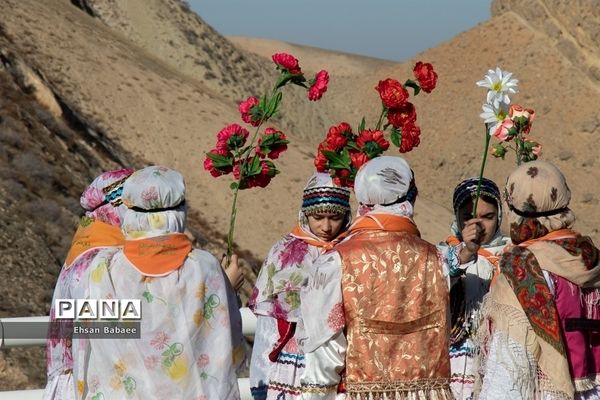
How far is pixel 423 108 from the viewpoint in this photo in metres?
53.6

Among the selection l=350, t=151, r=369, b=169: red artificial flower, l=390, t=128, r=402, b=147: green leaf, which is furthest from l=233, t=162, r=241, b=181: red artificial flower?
l=390, t=128, r=402, b=147: green leaf

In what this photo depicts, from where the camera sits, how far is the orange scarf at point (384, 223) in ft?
16.9

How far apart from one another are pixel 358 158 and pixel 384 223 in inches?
48.5

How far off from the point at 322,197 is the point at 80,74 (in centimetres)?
2642

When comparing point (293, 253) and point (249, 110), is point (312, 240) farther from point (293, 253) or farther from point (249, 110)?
point (249, 110)

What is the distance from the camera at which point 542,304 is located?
16.6ft

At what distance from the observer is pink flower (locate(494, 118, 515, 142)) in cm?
624

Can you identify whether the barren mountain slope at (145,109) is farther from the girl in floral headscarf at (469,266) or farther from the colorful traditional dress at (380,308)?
the colorful traditional dress at (380,308)

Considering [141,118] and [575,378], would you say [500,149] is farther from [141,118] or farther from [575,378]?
[141,118]

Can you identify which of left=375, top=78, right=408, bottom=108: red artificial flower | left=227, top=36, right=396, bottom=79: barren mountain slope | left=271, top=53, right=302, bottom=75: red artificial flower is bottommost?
left=375, top=78, right=408, bottom=108: red artificial flower

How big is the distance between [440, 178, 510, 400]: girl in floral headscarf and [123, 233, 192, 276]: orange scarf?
107 centimetres

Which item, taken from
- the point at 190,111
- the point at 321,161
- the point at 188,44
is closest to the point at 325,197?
the point at 321,161

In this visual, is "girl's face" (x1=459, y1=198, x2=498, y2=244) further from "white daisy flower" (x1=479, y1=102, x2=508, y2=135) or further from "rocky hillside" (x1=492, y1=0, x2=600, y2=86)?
"rocky hillside" (x1=492, y1=0, x2=600, y2=86)

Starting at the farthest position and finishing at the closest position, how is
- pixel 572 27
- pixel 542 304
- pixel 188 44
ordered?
pixel 572 27, pixel 188 44, pixel 542 304
